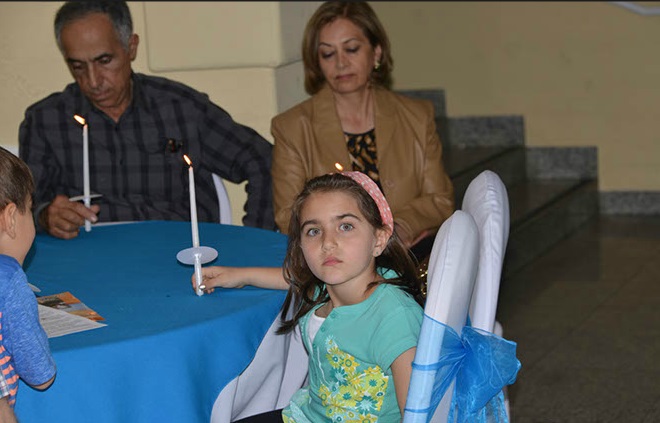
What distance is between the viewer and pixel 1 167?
206 centimetres

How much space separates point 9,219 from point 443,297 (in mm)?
827

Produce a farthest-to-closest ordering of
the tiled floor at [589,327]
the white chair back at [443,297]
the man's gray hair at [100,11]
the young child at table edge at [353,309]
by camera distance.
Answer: the tiled floor at [589,327] → the man's gray hair at [100,11] → the young child at table edge at [353,309] → the white chair back at [443,297]

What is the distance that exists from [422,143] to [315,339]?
55.0 inches

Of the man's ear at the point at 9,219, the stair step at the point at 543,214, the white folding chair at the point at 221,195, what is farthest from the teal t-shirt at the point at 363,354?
the stair step at the point at 543,214

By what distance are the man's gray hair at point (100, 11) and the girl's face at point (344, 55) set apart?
62 centimetres

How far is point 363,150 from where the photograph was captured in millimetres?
3576

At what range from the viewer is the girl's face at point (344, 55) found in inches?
137

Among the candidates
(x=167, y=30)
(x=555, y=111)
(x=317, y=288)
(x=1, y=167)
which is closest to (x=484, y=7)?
(x=555, y=111)

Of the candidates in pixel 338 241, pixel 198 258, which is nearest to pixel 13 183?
pixel 198 258

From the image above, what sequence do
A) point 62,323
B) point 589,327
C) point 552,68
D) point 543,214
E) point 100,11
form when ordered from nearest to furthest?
point 62,323 < point 100,11 < point 589,327 < point 543,214 < point 552,68

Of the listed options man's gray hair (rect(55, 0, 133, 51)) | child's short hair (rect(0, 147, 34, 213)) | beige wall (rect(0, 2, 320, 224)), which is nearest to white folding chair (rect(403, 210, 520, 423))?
child's short hair (rect(0, 147, 34, 213))

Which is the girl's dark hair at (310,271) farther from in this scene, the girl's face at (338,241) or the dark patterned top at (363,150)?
the dark patterned top at (363,150)

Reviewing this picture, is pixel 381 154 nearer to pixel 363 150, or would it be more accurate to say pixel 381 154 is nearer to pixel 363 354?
pixel 363 150

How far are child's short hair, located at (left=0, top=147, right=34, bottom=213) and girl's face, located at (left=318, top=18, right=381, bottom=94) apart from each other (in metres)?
1.54
